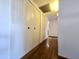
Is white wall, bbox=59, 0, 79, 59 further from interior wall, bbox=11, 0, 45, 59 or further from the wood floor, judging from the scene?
interior wall, bbox=11, 0, 45, 59

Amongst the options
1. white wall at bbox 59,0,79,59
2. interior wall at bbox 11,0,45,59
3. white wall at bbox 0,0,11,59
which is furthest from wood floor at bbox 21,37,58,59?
white wall at bbox 0,0,11,59

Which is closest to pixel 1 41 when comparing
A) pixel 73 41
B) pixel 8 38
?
pixel 8 38

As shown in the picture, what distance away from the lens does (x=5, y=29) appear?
6.97 ft

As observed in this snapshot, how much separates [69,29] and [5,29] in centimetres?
178

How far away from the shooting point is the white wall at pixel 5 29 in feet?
6.53

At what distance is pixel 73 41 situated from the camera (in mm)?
2795

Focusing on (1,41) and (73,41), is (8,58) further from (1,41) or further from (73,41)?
(73,41)

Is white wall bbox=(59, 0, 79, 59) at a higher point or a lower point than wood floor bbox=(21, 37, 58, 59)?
higher

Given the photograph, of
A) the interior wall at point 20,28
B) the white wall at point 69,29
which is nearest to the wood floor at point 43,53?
the interior wall at point 20,28

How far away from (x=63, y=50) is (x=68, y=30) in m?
0.64

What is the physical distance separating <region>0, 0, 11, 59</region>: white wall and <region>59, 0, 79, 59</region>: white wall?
5.44ft

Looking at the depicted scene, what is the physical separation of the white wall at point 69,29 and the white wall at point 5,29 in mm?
1657

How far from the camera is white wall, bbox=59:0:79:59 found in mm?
2738

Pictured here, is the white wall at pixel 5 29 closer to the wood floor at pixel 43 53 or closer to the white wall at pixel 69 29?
the wood floor at pixel 43 53
